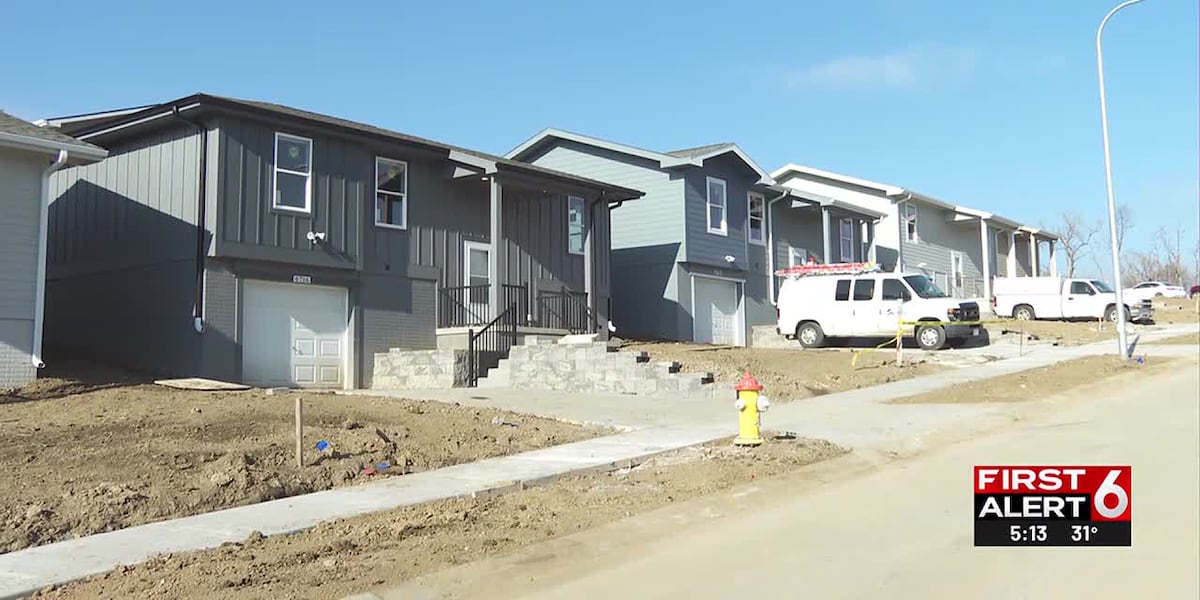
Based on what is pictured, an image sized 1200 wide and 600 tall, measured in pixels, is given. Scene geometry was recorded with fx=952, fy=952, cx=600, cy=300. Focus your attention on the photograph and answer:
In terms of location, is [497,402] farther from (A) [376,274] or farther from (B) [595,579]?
(B) [595,579]

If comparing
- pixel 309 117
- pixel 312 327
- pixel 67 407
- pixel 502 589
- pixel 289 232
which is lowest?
pixel 502 589

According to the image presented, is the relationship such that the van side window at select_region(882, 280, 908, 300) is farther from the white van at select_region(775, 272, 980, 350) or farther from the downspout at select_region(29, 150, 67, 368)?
the downspout at select_region(29, 150, 67, 368)

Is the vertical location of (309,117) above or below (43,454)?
above

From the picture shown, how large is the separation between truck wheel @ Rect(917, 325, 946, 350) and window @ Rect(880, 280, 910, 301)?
973 millimetres

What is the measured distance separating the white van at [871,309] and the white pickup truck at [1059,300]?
418 inches

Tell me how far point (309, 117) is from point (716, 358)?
30.6 ft

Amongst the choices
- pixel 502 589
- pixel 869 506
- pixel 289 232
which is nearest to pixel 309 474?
pixel 502 589

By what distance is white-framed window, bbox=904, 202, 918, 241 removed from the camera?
40156mm

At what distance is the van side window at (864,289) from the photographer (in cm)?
2534

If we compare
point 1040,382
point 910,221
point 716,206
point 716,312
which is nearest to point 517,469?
point 1040,382

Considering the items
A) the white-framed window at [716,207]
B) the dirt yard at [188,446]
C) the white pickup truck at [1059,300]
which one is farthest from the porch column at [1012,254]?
the dirt yard at [188,446]

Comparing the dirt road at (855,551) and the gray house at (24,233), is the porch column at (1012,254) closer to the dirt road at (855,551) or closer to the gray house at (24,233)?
the dirt road at (855,551)

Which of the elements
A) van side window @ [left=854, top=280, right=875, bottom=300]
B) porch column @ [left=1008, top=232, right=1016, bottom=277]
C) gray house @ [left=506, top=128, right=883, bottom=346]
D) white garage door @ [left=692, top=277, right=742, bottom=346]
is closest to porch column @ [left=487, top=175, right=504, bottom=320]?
gray house @ [left=506, top=128, right=883, bottom=346]

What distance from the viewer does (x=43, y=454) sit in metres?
9.22
